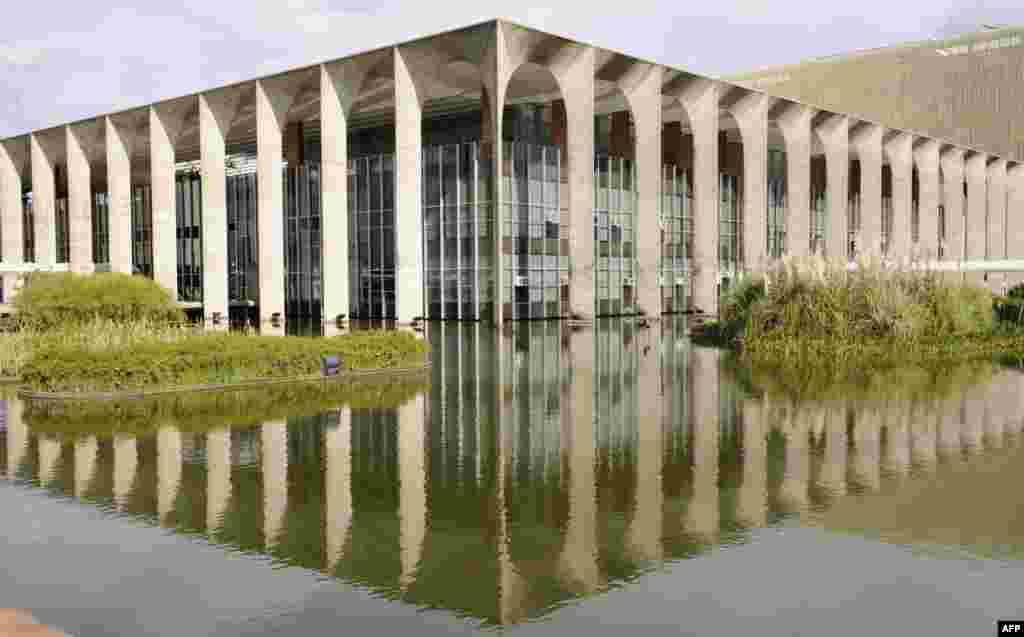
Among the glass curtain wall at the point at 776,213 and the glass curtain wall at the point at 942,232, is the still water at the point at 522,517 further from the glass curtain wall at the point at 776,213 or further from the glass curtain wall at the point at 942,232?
the glass curtain wall at the point at 942,232

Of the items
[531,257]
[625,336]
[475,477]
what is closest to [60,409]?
[475,477]

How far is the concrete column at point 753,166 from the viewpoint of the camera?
41.8 metres

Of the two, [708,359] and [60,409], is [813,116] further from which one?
[60,409]

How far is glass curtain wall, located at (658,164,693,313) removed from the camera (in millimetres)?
45312

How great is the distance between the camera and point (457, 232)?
37875mm

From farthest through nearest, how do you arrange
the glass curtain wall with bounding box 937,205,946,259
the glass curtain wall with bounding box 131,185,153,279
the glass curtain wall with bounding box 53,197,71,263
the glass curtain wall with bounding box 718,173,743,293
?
the glass curtain wall with bounding box 53,197,71,263, the glass curtain wall with bounding box 937,205,946,259, the glass curtain wall with bounding box 131,185,153,279, the glass curtain wall with bounding box 718,173,743,293

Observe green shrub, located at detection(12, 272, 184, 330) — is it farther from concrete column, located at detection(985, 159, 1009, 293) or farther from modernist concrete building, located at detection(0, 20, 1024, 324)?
concrete column, located at detection(985, 159, 1009, 293)

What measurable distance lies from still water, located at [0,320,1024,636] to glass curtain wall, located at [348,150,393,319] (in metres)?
27.8

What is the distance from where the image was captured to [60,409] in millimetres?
12969

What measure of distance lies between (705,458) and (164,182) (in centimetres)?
3795

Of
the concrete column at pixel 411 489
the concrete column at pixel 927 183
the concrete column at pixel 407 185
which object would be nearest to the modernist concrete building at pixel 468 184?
the concrete column at pixel 407 185

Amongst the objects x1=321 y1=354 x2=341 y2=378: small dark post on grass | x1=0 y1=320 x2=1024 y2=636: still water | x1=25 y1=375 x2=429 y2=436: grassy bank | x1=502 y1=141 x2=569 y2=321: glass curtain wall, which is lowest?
x1=0 y1=320 x2=1024 y2=636: still water

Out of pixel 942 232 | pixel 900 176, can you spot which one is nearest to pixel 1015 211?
pixel 942 232

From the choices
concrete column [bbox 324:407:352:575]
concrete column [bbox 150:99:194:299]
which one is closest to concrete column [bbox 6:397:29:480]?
concrete column [bbox 324:407:352:575]
